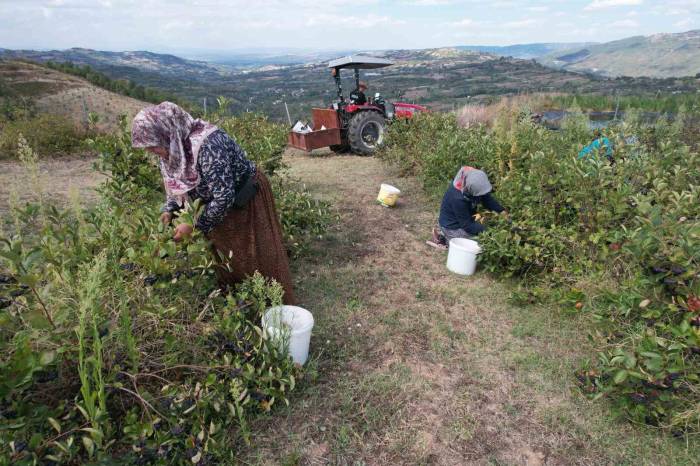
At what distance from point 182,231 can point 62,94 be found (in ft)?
63.1

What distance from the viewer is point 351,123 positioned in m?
8.57

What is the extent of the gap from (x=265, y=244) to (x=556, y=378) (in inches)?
76.2

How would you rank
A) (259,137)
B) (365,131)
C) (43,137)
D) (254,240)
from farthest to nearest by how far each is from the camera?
1. (365,131)
2. (43,137)
3. (259,137)
4. (254,240)

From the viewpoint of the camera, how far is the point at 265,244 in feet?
8.84

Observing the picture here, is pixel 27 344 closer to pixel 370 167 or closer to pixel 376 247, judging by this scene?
pixel 376 247

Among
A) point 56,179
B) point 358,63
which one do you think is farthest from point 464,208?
point 56,179

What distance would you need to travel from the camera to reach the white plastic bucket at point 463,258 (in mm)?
3656

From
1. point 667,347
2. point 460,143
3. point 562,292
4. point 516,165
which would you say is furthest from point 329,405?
point 460,143

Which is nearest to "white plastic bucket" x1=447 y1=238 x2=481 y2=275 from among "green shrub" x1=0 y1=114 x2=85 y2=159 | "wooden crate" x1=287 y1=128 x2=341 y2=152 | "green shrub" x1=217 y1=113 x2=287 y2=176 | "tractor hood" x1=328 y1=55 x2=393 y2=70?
"green shrub" x1=217 y1=113 x2=287 y2=176

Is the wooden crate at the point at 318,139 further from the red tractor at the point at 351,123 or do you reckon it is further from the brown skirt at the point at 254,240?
the brown skirt at the point at 254,240

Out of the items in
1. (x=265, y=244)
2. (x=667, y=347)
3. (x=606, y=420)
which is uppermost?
(x=265, y=244)

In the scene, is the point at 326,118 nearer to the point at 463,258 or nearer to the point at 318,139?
the point at 318,139

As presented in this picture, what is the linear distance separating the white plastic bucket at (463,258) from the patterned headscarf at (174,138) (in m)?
2.34

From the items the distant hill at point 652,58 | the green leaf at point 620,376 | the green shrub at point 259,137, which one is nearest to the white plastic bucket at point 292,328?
the green leaf at point 620,376
